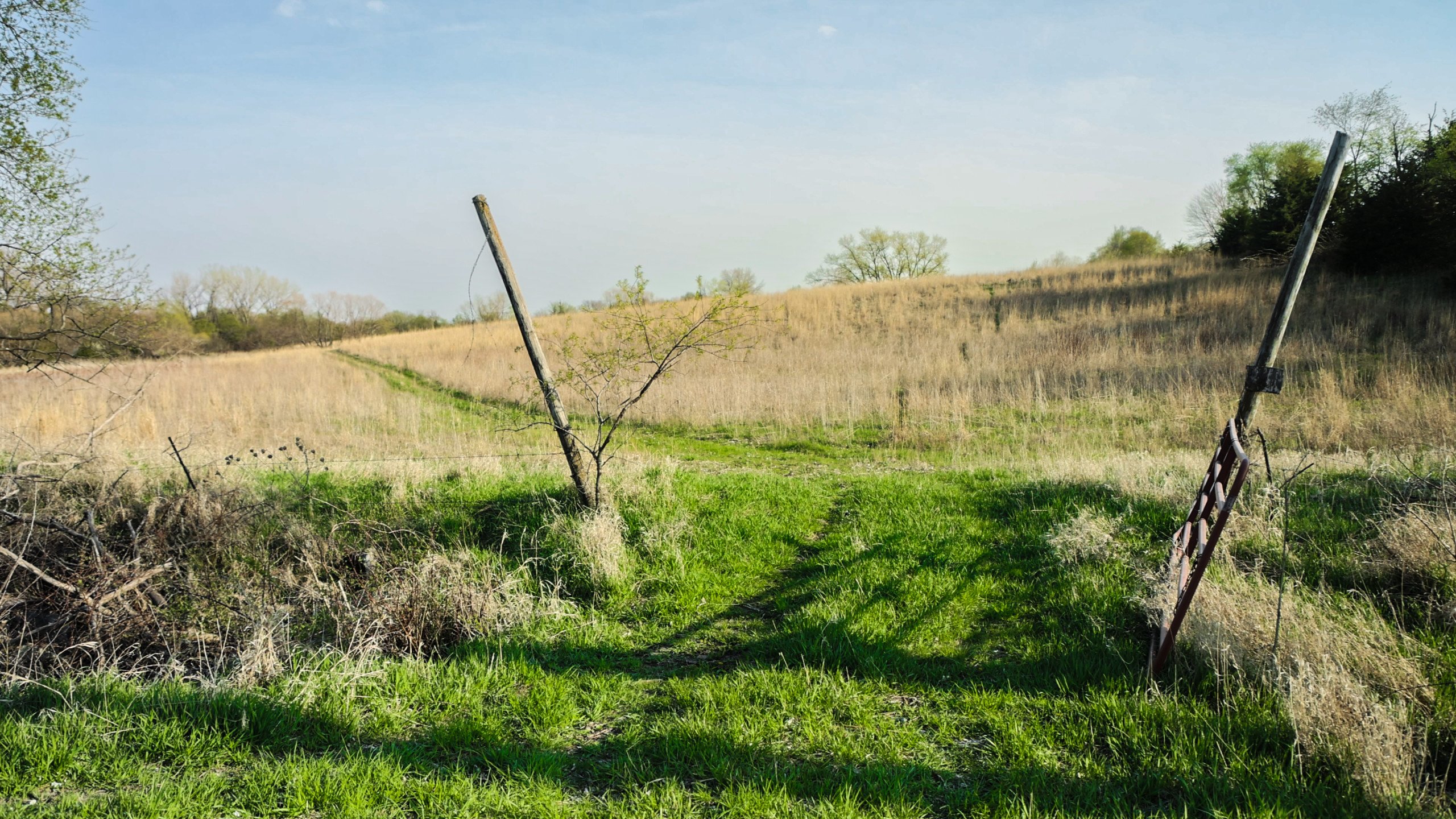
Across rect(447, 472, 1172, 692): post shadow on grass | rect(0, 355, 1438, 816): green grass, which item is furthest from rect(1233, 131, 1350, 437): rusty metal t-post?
rect(447, 472, 1172, 692): post shadow on grass

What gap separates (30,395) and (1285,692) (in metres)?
21.4

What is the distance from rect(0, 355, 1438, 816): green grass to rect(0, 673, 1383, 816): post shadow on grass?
12 millimetres

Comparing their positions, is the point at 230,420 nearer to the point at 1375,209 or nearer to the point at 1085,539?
the point at 1085,539

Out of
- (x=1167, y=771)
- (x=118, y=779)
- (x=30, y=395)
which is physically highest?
(x=30, y=395)

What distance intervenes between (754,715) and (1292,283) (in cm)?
423

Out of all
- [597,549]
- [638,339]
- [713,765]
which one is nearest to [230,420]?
[638,339]

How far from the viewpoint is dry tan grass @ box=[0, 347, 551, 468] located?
999 centimetres

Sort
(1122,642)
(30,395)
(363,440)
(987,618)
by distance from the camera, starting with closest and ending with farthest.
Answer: (1122,642) < (987,618) < (363,440) < (30,395)

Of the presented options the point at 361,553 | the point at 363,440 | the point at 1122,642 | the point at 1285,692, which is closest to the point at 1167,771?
the point at 1285,692

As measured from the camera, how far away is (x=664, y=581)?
5.28 meters

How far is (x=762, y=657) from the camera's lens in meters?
4.19

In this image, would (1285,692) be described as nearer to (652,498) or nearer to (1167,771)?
(1167,771)

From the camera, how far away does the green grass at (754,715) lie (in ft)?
8.98

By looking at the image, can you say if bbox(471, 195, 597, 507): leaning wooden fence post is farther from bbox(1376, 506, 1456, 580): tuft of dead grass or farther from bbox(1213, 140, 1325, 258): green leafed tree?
bbox(1213, 140, 1325, 258): green leafed tree
